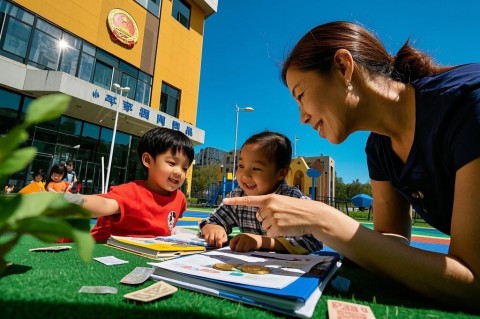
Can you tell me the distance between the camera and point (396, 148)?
4.71 feet

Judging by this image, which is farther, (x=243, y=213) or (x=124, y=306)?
(x=243, y=213)

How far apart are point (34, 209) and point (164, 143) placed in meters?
1.89

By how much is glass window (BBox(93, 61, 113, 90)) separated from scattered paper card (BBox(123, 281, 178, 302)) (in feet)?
45.5

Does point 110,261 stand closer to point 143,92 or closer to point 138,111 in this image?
point 138,111

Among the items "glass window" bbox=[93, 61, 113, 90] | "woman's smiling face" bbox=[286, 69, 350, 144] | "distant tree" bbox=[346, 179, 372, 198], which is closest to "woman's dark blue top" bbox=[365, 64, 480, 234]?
"woman's smiling face" bbox=[286, 69, 350, 144]

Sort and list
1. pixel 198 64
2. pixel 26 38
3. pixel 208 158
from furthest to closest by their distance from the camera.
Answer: pixel 208 158 → pixel 198 64 → pixel 26 38

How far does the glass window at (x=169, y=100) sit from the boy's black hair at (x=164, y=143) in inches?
574

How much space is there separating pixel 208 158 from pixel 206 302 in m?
76.5

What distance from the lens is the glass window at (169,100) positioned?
53.4ft

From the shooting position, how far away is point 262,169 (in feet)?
6.90

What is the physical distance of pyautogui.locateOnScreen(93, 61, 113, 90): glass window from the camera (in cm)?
1277

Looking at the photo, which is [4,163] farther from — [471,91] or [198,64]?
[198,64]

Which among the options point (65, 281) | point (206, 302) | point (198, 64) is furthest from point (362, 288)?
point (198, 64)

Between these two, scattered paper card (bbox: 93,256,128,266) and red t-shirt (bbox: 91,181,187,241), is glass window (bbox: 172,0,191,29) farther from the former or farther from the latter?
scattered paper card (bbox: 93,256,128,266)
